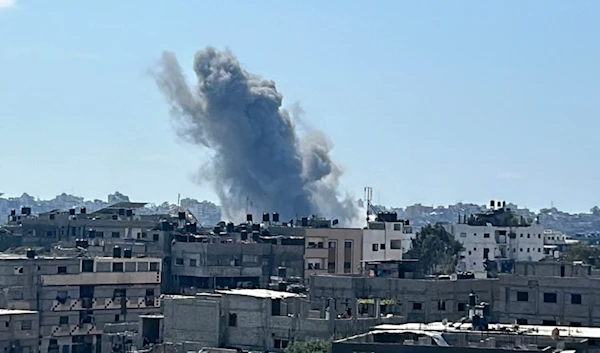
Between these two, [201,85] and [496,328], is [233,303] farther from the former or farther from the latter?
[201,85]

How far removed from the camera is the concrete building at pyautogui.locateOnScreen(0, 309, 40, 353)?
62.5 m

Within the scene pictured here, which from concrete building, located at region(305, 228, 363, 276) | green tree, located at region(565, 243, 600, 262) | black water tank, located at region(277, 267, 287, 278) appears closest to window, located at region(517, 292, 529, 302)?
black water tank, located at region(277, 267, 287, 278)

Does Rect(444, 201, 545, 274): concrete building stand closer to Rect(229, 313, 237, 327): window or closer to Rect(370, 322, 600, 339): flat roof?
Rect(229, 313, 237, 327): window

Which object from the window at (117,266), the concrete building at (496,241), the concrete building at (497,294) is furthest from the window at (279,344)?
the concrete building at (496,241)

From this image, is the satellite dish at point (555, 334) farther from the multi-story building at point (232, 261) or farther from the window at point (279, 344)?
the multi-story building at point (232, 261)

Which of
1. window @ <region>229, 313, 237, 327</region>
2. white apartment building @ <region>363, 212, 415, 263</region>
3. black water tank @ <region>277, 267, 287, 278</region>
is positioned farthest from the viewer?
A: white apartment building @ <region>363, 212, 415, 263</region>

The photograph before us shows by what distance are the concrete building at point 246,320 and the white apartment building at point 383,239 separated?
37.2 meters

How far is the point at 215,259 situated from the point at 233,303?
1120 inches

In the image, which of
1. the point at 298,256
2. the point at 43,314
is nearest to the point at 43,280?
the point at 43,314

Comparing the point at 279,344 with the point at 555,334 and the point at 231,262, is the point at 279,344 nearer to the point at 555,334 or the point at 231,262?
the point at 555,334

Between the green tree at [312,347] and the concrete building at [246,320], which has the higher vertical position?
the concrete building at [246,320]

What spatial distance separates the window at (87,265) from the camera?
72500mm

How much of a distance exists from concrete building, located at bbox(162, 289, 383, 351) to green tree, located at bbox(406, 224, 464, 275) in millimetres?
51309

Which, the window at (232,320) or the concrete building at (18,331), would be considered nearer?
the window at (232,320)
